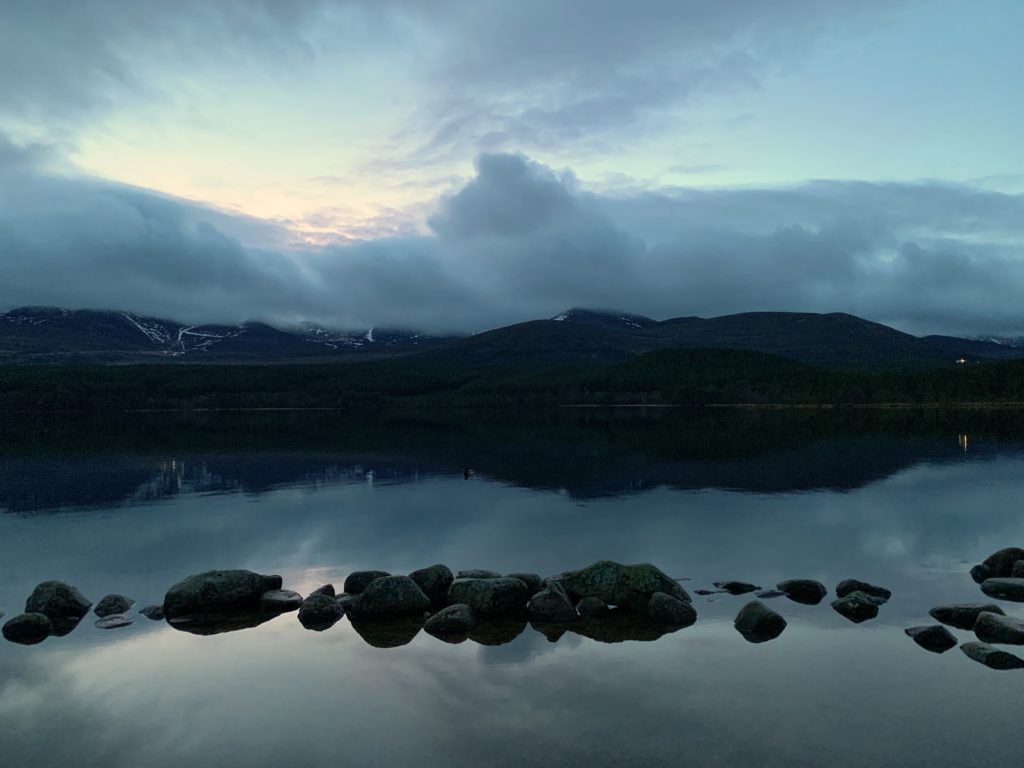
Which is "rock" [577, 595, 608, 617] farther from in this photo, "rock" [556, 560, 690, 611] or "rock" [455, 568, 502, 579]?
"rock" [455, 568, 502, 579]

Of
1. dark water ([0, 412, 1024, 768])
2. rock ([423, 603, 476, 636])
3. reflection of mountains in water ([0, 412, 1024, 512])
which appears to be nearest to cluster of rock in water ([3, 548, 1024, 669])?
rock ([423, 603, 476, 636])

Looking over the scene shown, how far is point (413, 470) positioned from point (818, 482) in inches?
1351

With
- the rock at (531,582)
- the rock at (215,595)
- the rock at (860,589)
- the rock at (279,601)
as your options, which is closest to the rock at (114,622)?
the rock at (215,595)

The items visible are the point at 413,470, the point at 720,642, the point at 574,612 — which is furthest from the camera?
the point at 413,470

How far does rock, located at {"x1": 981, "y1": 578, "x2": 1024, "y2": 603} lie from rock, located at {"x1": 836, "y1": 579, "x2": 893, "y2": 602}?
11.1 ft

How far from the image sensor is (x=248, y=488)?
60.0 m

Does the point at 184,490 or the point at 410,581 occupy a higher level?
the point at 410,581

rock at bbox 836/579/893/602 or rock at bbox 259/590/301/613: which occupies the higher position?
rock at bbox 836/579/893/602

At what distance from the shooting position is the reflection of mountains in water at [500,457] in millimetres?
59344

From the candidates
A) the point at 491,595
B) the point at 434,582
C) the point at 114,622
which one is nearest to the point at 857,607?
the point at 491,595

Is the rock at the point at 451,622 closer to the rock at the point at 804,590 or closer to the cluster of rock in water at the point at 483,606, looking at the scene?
the cluster of rock in water at the point at 483,606

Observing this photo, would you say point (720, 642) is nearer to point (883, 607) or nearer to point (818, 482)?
point (883, 607)

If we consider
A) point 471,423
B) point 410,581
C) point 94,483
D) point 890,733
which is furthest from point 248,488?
point 471,423

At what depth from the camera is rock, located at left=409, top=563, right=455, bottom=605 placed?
27.4m
